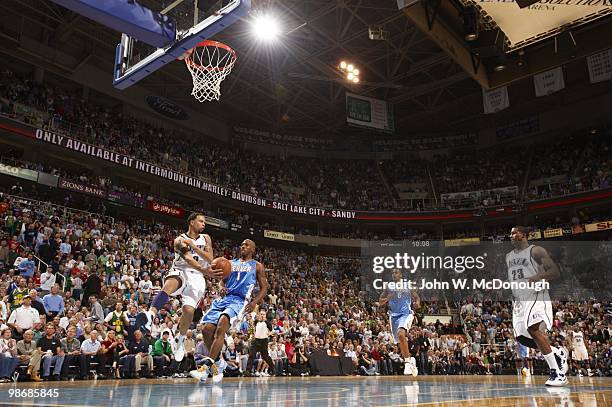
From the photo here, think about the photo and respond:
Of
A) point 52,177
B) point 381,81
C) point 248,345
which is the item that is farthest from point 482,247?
point 52,177

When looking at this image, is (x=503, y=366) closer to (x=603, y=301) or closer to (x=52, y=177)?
(x=603, y=301)

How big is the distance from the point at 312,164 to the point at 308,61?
37.5 ft

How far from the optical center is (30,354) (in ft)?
29.9

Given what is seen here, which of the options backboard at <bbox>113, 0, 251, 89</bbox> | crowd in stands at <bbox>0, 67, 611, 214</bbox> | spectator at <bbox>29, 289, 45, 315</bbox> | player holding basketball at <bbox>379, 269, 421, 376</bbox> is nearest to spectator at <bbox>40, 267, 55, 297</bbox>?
spectator at <bbox>29, 289, 45, 315</bbox>

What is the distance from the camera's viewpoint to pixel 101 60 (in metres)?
26.4

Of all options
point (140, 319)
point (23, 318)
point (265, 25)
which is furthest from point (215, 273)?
point (265, 25)

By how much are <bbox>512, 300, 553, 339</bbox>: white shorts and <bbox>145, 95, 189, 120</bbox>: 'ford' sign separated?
2589cm

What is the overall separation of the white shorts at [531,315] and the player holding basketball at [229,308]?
3.65 m

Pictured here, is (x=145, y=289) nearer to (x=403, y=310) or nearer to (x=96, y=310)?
(x=96, y=310)

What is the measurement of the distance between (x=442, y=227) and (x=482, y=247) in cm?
465

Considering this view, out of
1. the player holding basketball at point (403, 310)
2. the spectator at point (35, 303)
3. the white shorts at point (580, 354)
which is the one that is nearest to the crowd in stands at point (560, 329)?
the white shorts at point (580, 354)

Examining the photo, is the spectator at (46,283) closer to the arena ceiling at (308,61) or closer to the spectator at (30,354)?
the spectator at (30,354)

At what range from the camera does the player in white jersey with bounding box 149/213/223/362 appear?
623 centimetres

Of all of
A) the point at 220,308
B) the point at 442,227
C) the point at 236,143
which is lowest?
the point at 220,308
